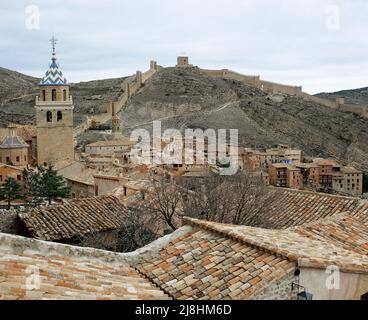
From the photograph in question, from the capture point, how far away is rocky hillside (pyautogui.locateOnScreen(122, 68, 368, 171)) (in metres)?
69.9

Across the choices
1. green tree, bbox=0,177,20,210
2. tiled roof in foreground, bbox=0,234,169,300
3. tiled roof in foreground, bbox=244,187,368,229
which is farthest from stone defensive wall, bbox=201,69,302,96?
tiled roof in foreground, bbox=0,234,169,300

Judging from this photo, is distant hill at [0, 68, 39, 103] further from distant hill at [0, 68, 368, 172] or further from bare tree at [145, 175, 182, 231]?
bare tree at [145, 175, 182, 231]

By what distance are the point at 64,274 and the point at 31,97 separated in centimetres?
8012

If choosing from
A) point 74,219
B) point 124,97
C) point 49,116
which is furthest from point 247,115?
point 74,219

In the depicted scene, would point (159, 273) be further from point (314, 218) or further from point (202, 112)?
point (202, 112)

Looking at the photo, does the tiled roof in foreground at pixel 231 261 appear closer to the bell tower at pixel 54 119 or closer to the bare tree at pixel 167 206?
the bare tree at pixel 167 206

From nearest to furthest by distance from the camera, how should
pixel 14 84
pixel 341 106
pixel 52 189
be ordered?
pixel 52 189 < pixel 341 106 < pixel 14 84

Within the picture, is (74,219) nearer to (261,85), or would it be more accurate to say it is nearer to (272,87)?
(261,85)

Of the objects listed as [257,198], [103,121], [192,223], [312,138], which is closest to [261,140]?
[312,138]

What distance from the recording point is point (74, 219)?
10586 millimetres

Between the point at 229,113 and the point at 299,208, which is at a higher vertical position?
the point at 229,113

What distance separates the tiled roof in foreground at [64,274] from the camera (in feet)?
14.3

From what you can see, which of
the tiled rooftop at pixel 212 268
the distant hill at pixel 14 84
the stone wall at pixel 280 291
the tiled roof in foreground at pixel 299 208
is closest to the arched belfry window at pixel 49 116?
the tiled roof in foreground at pixel 299 208
